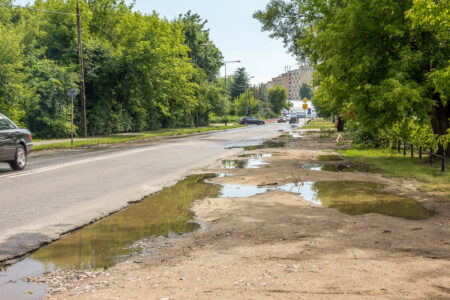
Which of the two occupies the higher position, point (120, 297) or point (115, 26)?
point (115, 26)

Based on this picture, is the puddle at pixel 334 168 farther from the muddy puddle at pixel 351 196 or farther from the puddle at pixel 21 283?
the puddle at pixel 21 283

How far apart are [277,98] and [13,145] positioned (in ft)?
402

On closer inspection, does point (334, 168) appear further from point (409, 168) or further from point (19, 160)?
point (19, 160)

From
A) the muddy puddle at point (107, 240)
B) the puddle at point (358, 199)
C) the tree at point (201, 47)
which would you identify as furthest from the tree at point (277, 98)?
the muddy puddle at point (107, 240)

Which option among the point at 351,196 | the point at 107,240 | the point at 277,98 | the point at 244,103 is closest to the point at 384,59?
the point at 351,196

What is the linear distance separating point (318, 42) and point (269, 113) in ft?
368

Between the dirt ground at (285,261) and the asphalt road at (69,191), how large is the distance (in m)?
1.61

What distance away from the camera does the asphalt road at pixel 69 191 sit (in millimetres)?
6152

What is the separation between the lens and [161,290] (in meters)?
3.80

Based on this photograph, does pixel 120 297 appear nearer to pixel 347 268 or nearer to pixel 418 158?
pixel 347 268

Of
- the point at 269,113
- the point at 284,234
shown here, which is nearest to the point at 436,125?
the point at 284,234

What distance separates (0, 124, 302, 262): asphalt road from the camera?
20.2 ft

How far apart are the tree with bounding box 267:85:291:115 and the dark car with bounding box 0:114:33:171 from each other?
120 meters

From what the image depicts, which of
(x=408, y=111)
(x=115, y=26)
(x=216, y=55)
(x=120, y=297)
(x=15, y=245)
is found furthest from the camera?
(x=216, y=55)
